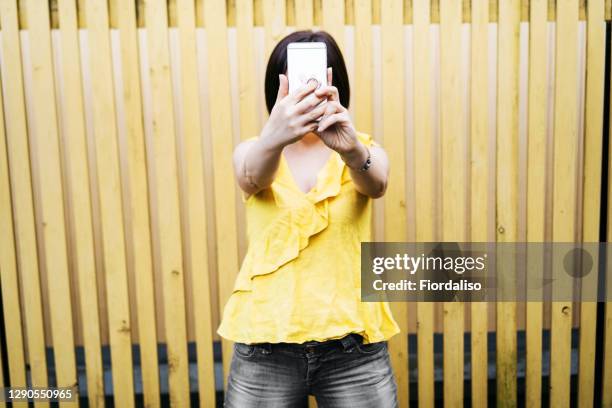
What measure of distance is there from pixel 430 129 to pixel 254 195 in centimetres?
126

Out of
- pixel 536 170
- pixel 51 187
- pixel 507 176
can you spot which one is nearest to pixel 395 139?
pixel 507 176

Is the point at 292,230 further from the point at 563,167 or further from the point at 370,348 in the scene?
the point at 563,167

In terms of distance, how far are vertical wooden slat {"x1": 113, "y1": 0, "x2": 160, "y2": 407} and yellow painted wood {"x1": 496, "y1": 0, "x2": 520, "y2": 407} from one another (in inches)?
58.8

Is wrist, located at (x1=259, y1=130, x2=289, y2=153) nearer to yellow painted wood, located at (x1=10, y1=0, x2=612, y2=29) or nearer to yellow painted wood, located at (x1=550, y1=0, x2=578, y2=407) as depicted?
yellow painted wood, located at (x1=10, y1=0, x2=612, y2=29)

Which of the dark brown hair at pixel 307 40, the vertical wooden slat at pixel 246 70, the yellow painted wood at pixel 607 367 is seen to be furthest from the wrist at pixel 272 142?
the yellow painted wood at pixel 607 367

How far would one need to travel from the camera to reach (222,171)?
2.21 m

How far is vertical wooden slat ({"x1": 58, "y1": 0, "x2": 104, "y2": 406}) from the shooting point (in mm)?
2141

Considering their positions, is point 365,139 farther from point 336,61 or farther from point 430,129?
point 430,129

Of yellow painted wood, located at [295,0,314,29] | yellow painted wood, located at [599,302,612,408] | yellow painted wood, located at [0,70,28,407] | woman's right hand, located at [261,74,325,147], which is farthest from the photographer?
yellow painted wood, located at [599,302,612,408]

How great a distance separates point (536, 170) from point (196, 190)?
1445 mm

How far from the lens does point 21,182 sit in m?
2.22

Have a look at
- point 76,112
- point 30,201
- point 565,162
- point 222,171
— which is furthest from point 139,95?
point 565,162

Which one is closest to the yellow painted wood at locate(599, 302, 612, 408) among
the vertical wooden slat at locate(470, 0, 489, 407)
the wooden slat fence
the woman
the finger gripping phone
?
the wooden slat fence

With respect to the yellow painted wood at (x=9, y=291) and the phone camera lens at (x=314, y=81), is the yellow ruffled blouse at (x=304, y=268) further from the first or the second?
the yellow painted wood at (x=9, y=291)
